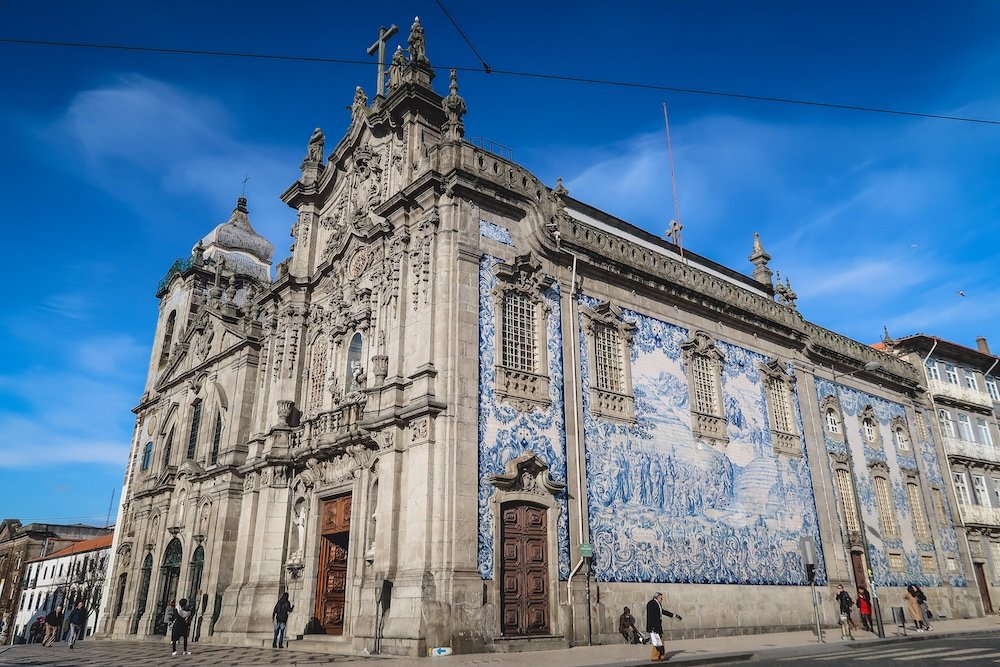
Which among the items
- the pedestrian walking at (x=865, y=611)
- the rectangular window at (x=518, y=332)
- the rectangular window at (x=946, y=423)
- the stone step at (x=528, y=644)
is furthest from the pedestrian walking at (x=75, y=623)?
the rectangular window at (x=946, y=423)

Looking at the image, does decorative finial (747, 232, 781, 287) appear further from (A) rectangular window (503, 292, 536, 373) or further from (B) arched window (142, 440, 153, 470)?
(B) arched window (142, 440, 153, 470)

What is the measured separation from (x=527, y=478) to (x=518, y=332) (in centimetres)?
396

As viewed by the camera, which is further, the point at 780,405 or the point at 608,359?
the point at 780,405

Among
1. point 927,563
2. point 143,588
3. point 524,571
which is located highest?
point 927,563

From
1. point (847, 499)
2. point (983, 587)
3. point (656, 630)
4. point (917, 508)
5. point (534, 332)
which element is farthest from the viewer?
point (983, 587)

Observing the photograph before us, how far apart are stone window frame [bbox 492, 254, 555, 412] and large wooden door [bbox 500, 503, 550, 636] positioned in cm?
272

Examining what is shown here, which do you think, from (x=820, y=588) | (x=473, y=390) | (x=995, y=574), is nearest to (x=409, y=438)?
(x=473, y=390)

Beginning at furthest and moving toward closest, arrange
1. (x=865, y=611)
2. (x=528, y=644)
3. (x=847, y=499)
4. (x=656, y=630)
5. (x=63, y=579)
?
(x=63, y=579) → (x=847, y=499) → (x=865, y=611) → (x=528, y=644) → (x=656, y=630)

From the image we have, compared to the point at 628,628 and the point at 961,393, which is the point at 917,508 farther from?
the point at 628,628

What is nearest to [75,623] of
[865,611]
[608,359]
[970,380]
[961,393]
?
[608,359]

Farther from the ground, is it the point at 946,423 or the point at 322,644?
the point at 946,423

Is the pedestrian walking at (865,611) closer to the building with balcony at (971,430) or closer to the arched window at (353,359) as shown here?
the building with balcony at (971,430)

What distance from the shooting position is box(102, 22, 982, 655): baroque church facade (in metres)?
17.3

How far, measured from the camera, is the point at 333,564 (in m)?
20.9
